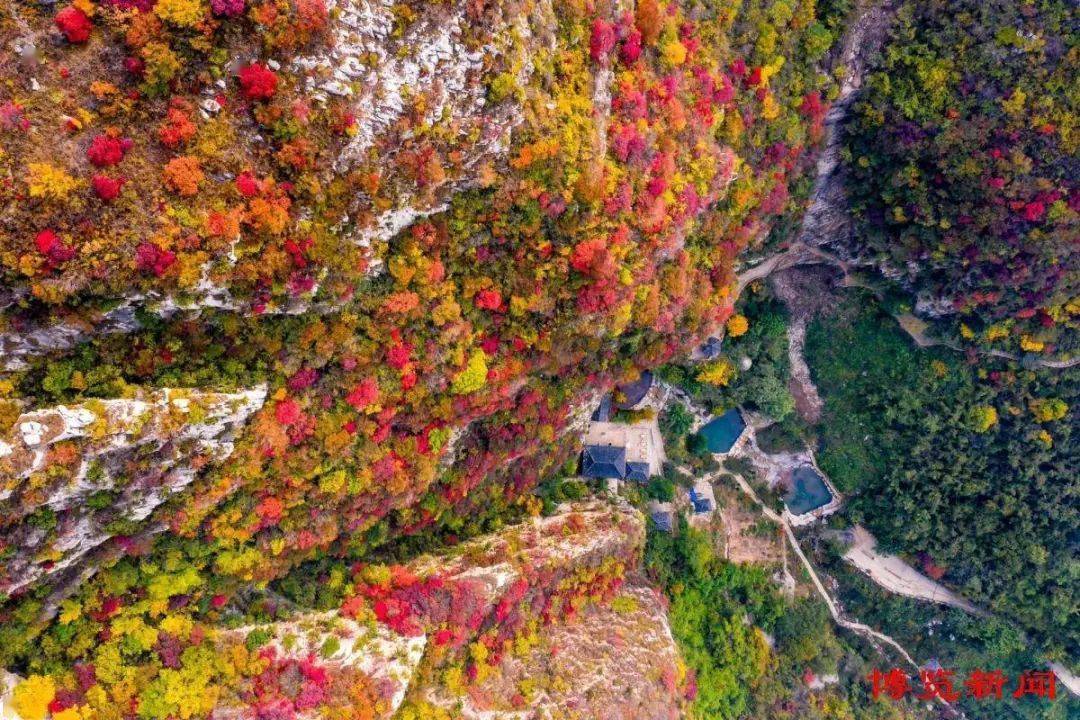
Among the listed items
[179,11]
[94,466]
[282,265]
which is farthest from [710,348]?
[94,466]

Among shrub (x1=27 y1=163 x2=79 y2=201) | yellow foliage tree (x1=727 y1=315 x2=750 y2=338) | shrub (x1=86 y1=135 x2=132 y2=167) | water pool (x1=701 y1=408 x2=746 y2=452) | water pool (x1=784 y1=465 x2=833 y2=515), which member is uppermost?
shrub (x1=86 y1=135 x2=132 y2=167)

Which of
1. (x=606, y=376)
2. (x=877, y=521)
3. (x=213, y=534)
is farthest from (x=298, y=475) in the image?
(x=877, y=521)

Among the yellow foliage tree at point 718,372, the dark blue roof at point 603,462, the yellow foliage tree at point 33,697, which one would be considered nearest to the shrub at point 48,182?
the yellow foliage tree at point 33,697

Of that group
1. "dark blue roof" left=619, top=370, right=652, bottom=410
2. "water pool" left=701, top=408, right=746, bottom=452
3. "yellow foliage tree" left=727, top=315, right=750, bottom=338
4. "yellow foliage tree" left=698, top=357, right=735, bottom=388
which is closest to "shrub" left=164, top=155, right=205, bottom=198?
"dark blue roof" left=619, top=370, right=652, bottom=410

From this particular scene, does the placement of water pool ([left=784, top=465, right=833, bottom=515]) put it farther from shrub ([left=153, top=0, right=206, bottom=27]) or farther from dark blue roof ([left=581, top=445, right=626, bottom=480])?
shrub ([left=153, top=0, right=206, bottom=27])

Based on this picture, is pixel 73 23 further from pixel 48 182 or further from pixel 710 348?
pixel 710 348

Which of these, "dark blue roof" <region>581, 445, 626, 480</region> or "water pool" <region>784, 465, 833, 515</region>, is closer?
"dark blue roof" <region>581, 445, 626, 480</region>
